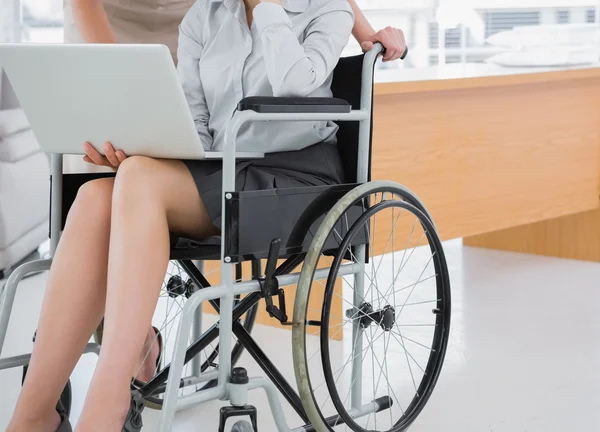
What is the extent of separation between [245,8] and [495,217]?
1535 mm

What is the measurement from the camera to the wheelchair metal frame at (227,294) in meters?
1.38

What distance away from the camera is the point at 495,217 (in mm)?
3051

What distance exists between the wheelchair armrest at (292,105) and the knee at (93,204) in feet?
0.91

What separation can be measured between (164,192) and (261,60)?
1.17ft

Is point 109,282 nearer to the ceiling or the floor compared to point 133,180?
nearer to the floor

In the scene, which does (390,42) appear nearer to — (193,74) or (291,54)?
(291,54)

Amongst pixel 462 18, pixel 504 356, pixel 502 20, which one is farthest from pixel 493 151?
pixel 502 20

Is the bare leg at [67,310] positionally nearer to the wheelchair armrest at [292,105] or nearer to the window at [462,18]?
the wheelchair armrest at [292,105]

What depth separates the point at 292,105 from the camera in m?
1.50

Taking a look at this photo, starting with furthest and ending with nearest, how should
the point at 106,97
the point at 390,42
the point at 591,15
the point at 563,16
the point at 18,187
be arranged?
the point at 591,15
the point at 563,16
the point at 18,187
the point at 390,42
the point at 106,97

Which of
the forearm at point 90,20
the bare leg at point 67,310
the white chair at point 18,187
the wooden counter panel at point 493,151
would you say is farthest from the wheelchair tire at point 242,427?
the white chair at point 18,187

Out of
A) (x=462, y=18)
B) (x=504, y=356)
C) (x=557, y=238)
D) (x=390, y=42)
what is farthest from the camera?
(x=462, y=18)

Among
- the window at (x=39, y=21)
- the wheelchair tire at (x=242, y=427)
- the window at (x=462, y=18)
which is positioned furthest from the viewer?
the window at (x=462, y=18)

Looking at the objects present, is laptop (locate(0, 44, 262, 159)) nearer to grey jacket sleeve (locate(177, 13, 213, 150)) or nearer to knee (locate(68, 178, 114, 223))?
knee (locate(68, 178, 114, 223))
